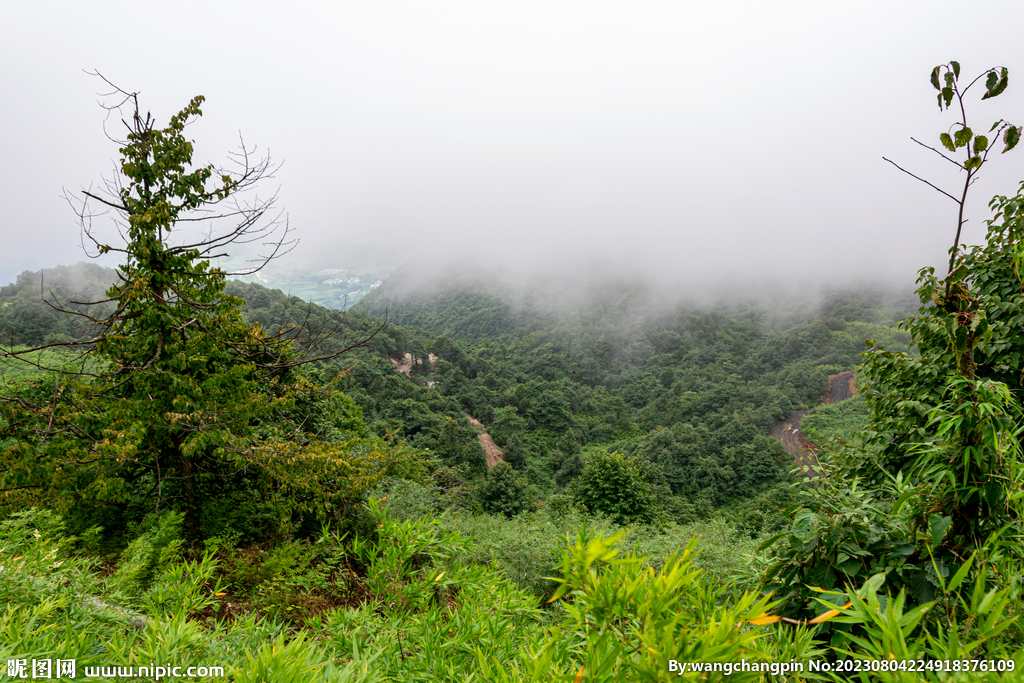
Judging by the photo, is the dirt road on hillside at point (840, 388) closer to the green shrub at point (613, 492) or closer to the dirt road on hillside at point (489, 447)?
the dirt road on hillside at point (489, 447)

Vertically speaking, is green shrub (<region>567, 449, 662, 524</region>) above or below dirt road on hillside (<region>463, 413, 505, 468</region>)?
above

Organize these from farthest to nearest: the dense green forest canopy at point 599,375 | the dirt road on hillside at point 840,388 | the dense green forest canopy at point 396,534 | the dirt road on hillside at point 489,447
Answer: the dirt road on hillside at point 840,388 → the dirt road on hillside at point 489,447 → the dense green forest canopy at point 599,375 → the dense green forest canopy at point 396,534

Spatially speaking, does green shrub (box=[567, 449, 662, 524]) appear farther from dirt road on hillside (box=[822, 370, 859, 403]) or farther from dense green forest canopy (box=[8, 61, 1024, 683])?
dirt road on hillside (box=[822, 370, 859, 403])

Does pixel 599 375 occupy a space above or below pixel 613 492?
above

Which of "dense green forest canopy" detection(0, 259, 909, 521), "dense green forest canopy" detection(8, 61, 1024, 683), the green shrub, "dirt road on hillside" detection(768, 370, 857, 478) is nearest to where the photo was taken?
"dense green forest canopy" detection(8, 61, 1024, 683)

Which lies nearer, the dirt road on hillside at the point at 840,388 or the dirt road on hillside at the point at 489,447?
the dirt road on hillside at the point at 489,447

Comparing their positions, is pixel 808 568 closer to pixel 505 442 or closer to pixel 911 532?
pixel 911 532

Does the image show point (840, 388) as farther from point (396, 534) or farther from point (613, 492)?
point (396, 534)

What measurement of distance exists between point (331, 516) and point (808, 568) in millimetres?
5002

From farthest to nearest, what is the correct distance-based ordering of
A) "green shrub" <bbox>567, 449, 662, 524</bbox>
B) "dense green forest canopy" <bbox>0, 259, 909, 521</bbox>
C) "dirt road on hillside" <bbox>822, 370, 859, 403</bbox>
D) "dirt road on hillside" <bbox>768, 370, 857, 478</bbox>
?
"dirt road on hillside" <bbox>822, 370, 859, 403</bbox>, "dirt road on hillside" <bbox>768, 370, 857, 478</bbox>, "dense green forest canopy" <bbox>0, 259, 909, 521</bbox>, "green shrub" <bbox>567, 449, 662, 524</bbox>

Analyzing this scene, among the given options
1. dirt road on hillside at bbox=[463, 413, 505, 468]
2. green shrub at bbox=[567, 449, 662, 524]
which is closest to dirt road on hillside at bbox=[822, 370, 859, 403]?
dirt road on hillside at bbox=[463, 413, 505, 468]

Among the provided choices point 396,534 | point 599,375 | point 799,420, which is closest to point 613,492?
point 396,534

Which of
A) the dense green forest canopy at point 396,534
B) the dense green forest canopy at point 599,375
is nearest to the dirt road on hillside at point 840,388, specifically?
the dense green forest canopy at point 599,375

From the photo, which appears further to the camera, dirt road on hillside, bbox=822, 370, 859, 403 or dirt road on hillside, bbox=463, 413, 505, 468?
dirt road on hillside, bbox=822, 370, 859, 403
